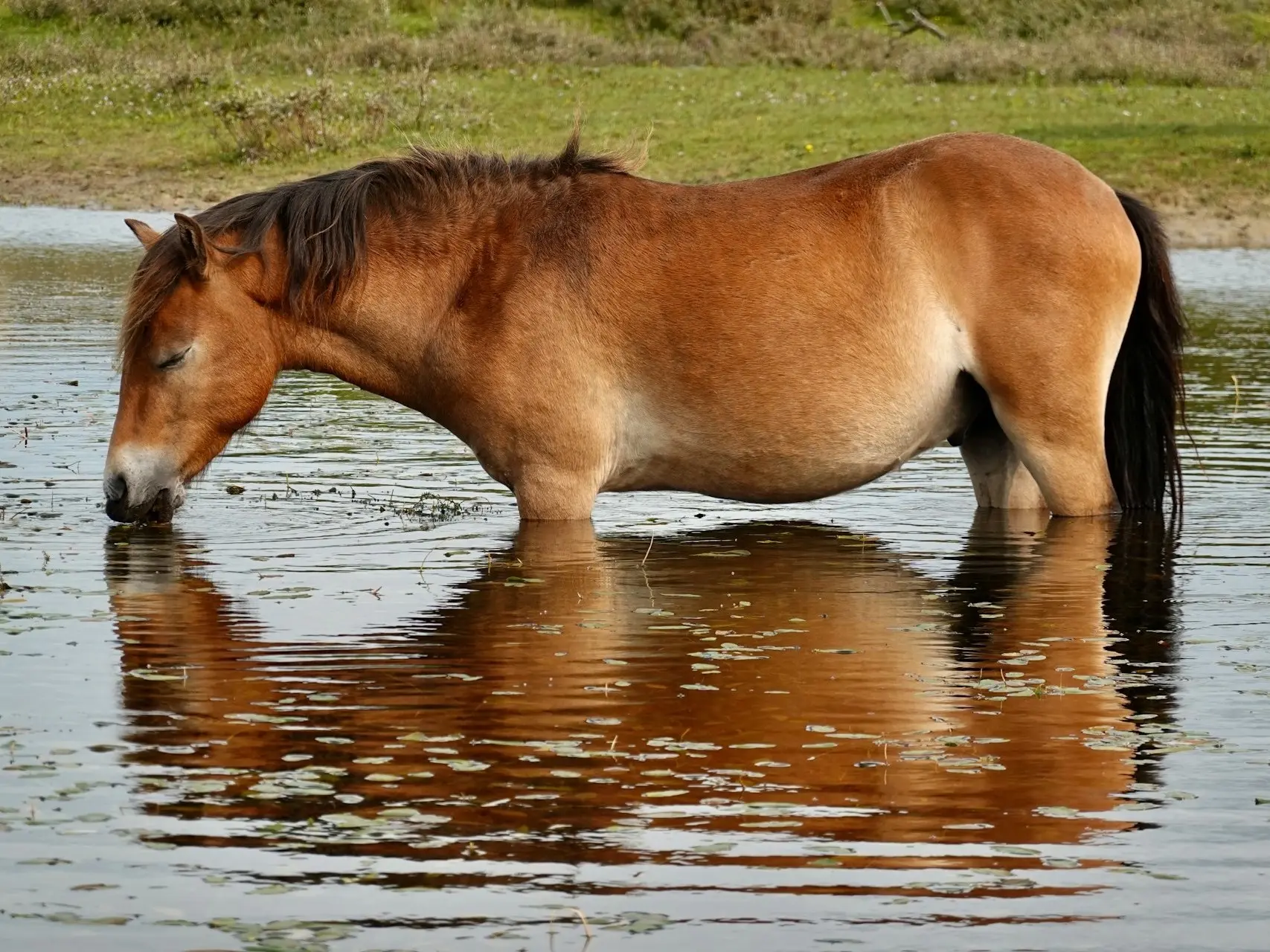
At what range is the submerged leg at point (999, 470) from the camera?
834 cm

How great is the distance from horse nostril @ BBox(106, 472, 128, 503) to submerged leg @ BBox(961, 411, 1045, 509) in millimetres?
3409

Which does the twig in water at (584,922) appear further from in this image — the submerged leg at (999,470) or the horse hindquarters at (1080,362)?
the submerged leg at (999,470)

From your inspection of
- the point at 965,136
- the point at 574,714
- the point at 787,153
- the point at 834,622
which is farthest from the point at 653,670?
the point at 787,153

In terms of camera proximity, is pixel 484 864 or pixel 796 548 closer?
pixel 484 864

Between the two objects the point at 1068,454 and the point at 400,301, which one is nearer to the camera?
the point at 400,301

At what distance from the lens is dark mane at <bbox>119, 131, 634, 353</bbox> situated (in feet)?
24.8

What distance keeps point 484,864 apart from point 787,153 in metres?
18.7

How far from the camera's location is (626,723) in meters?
5.25

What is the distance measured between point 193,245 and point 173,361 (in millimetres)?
464

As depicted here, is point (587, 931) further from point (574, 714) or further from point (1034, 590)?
point (1034, 590)

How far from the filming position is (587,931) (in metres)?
3.74

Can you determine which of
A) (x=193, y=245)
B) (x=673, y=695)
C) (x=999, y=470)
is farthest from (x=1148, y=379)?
(x=193, y=245)

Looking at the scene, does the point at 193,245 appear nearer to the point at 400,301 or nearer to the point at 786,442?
the point at 400,301

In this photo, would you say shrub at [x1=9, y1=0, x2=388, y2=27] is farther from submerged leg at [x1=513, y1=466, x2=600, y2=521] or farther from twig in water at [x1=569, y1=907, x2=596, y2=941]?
twig in water at [x1=569, y1=907, x2=596, y2=941]
